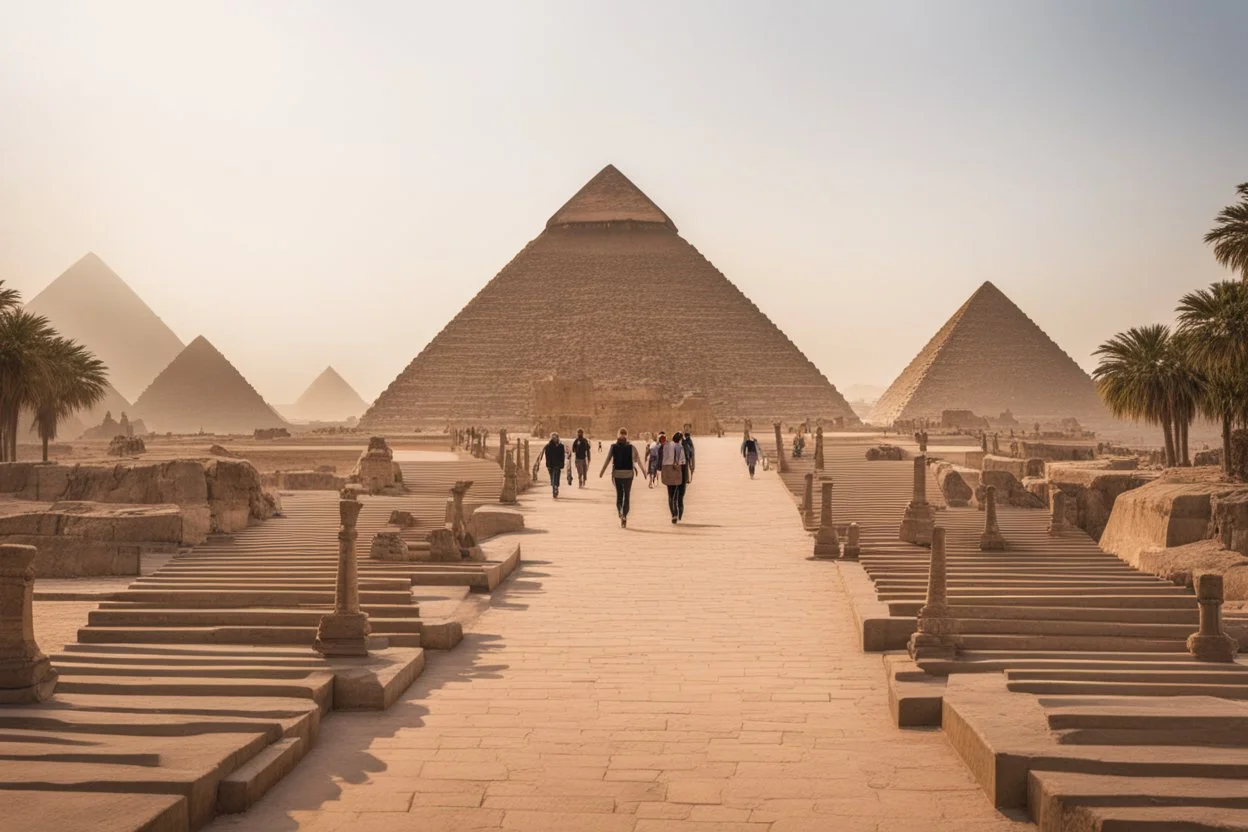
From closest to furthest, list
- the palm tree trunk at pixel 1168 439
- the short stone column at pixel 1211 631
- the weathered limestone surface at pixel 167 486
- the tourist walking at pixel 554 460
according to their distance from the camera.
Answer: the short stone column at pixel 1211 631 → the weathered limestone surface at pixel 167 486 → the tourist walking at pixel 554 460 → the palm tree trunk at pixel 1168 439

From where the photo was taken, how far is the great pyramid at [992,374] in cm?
13238

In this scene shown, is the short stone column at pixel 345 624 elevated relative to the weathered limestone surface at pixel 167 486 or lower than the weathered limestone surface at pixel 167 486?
lower

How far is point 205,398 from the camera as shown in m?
144

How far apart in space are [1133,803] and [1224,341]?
17.1 metres

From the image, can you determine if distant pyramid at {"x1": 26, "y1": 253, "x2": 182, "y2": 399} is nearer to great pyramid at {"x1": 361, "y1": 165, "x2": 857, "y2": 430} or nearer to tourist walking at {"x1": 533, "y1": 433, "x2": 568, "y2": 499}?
great pyramid at {"x1": 361, "y1": 165, "x2": 857, "y2": 430}

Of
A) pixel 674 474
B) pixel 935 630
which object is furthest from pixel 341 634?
pixel 674 474

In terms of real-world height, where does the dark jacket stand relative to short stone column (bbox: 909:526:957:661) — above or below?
above

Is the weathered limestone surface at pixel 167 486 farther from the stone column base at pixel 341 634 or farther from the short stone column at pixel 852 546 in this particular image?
the short stone column at pixel 852 546

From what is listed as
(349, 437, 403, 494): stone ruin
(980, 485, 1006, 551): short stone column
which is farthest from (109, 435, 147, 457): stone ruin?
(980, 485, 1006, 551): short stone column

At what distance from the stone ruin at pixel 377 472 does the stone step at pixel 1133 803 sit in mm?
16746

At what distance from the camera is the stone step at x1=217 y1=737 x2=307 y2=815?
540cm

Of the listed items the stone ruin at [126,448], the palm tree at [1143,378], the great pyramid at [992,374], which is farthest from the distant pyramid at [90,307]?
the palm tree at [1143,378]

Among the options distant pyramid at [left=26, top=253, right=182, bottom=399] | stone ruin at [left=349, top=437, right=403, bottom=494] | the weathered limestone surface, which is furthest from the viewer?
distant pyramid at [left=26, top=253, right=182, bottom=399]

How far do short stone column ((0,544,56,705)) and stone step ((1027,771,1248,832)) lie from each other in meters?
A: 4.21
